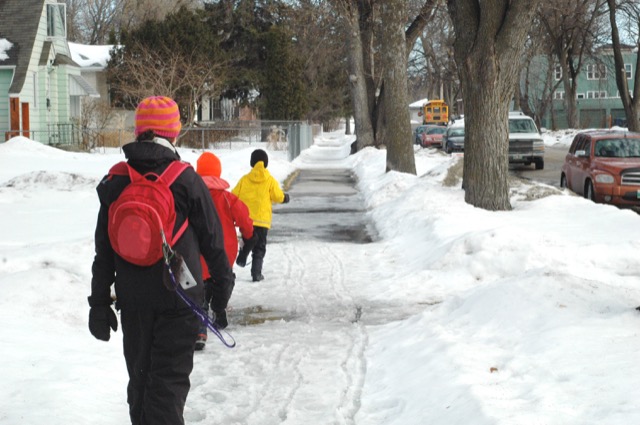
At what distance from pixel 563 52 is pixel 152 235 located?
188ft

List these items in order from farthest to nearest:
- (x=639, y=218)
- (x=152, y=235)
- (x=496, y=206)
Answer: (x=496, y=206)
(x=639, y=218)
(x=152, y=235)

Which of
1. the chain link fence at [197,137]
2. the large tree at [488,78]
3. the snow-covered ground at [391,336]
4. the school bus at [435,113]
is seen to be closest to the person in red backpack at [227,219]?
the snow-covered ground at [391,336]

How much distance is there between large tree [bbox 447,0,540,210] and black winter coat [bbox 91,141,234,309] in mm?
11017

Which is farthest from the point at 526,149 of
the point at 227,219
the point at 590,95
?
→ the point at 590,95

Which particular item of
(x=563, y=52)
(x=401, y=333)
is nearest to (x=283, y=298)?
(x=401, y=333)

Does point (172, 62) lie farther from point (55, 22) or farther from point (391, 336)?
point (391, 336)

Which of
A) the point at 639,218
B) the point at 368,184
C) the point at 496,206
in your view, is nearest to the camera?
the point at 639,218

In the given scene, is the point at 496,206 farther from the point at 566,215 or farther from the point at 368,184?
the point at 368,184

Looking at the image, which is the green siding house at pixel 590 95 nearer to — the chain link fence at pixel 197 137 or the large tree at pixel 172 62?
the chain link fence at pixel 197 137

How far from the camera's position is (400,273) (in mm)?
11148

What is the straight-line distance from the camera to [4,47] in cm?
3656

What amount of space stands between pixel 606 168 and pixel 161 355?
15.6 m

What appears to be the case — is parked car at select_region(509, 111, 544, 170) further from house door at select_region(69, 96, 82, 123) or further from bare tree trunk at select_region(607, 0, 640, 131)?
house door at select_region(69, 96, 82, 123)

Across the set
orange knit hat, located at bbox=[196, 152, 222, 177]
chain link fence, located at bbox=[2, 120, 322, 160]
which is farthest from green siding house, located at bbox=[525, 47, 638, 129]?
orange knit hat, located at bbox=[196, 152, 222, 177]
